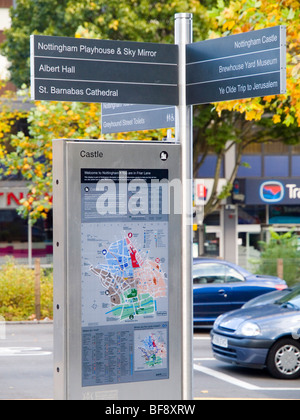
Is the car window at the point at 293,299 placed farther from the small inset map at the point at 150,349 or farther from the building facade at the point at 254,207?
the building facade at the point at 254,207

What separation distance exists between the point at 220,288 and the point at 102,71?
40.7 ft

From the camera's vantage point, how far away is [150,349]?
5277mm

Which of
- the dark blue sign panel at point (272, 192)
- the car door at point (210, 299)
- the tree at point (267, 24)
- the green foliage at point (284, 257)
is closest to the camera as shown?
the tree at point (267, 24)

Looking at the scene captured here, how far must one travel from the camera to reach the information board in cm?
500

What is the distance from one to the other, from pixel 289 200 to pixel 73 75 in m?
27.3

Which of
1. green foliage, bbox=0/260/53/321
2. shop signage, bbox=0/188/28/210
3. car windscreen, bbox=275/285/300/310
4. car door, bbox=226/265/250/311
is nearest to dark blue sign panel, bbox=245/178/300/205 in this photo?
shop signage, bbox=0/188/28/210

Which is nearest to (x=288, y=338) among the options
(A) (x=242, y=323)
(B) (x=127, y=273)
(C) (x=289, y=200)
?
(A) (x=242, y=323)

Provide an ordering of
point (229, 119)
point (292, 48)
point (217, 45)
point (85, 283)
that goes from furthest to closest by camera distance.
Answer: point (229, 119)
point (292, 48)
point (217, 45)
point (85, 283)

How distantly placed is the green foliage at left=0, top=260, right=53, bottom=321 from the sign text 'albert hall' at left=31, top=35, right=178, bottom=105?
14.2 m

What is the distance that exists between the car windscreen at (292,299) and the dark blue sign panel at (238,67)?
7623mm

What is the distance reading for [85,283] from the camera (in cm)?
504

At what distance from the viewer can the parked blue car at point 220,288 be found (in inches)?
679

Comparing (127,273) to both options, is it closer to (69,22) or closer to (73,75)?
(73,75)

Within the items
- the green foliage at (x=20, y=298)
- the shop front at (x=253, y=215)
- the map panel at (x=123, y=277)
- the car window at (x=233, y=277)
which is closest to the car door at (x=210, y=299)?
the car window at (x=233, y=277)
